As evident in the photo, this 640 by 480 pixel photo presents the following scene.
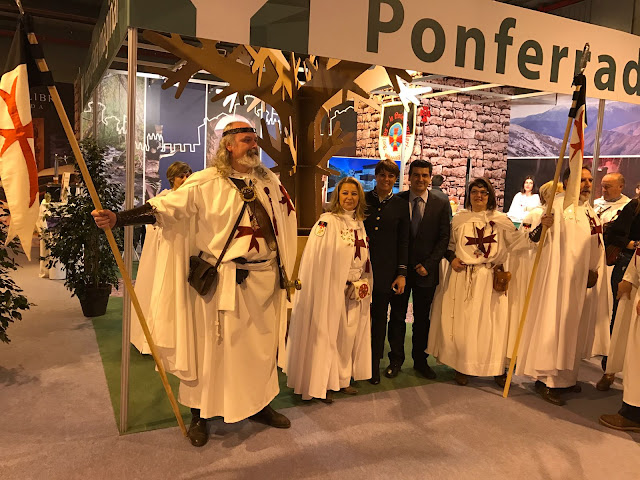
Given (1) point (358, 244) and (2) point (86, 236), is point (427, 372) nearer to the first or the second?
(1) point (358, 244)

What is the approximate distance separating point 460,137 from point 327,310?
22.8ft

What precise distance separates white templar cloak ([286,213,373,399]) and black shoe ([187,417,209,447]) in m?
0.76

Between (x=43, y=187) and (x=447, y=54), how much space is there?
910 cm

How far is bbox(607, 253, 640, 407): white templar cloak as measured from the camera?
3.35m

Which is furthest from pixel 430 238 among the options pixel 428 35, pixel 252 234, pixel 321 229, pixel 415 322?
pixel 252 234

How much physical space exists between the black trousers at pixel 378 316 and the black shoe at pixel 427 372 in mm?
483

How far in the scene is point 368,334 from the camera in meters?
3.80

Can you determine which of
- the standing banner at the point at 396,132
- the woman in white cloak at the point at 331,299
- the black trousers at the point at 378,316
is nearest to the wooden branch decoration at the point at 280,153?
the woman in white cloak at the point at 331,299

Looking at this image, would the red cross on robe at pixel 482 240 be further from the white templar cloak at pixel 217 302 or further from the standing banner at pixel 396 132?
the standing banner at pixel 396 132

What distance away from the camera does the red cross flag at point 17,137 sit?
92.4 inches

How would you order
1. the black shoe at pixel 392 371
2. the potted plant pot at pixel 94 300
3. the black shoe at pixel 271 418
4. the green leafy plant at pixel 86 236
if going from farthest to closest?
the potted plant pot at pixel 94 300 → the green leafy plant at pixel 86 236 → the black shoe at pixel 392 371 → the black shoe at pixel 271 418

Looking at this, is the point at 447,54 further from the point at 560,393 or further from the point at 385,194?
the point at 560,393

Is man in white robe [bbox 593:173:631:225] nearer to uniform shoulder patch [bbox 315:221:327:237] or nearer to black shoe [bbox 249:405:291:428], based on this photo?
uniform shoulder patch [bbox 315:221:327:237]

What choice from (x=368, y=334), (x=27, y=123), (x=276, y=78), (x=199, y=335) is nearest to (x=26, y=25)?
(x=27, y=123)
